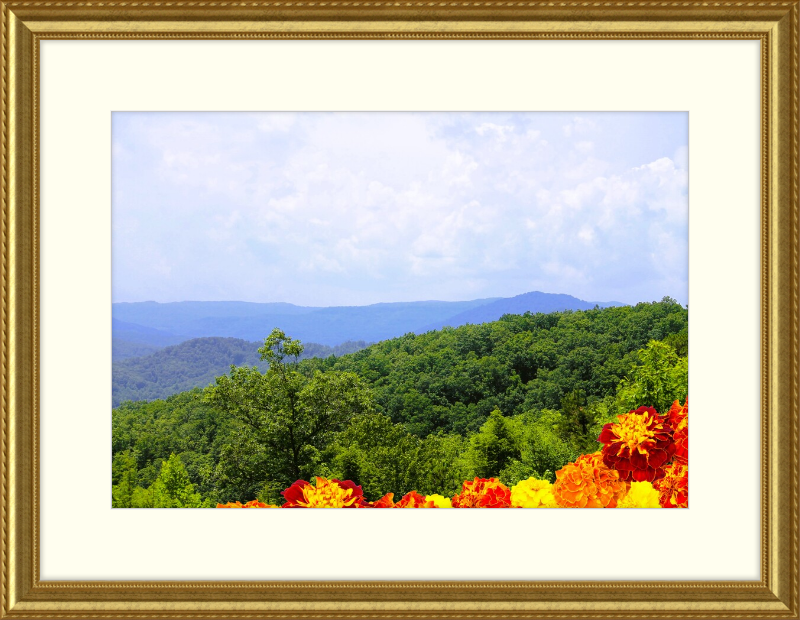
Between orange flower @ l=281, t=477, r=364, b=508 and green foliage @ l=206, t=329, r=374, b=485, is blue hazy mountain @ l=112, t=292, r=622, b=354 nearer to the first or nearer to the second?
green foliage @ l=206, t=329, r=374, b=485

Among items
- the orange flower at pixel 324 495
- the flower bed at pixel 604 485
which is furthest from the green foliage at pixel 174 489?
the orange flower at pixel 324 495

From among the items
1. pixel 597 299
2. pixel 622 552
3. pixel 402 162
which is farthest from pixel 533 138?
pixel 622 552

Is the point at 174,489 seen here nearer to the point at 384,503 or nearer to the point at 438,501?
the point at 384,503

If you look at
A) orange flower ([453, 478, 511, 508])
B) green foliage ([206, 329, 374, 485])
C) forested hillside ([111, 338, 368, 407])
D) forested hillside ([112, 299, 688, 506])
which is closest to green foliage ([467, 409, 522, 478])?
forested hillside ([112, 299, 688, 506])
